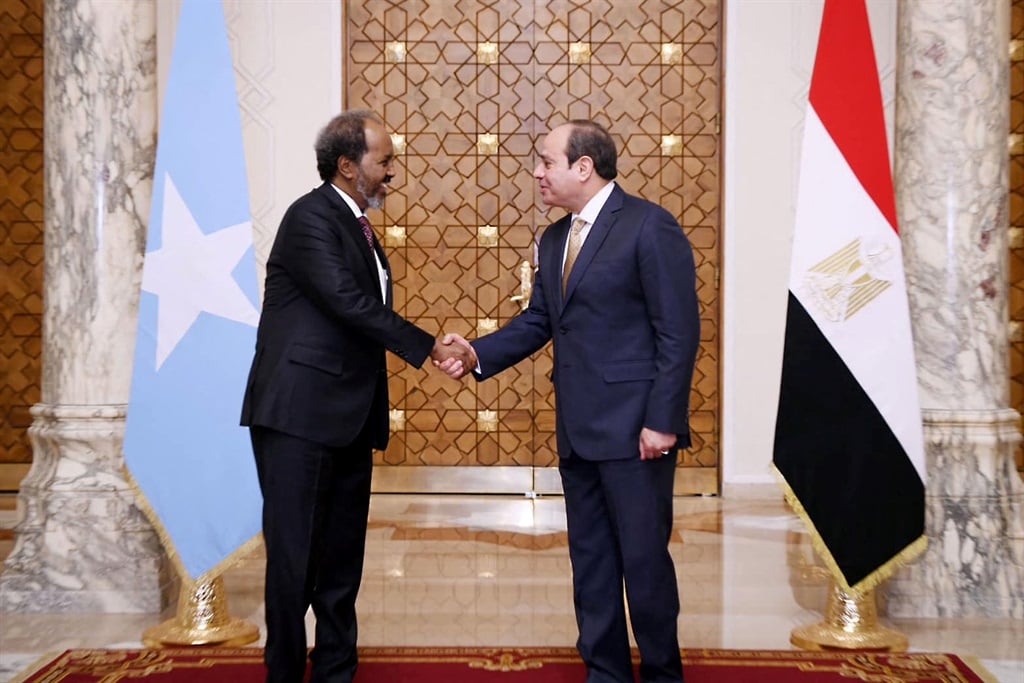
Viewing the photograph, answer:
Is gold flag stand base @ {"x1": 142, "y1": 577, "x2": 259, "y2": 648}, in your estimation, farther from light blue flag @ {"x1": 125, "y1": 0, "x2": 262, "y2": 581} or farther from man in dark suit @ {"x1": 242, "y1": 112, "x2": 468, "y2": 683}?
man in dark suit @ {"x1": 242, "y1": 112, "x2": 468, "y2": 683}

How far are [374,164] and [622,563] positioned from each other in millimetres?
1494

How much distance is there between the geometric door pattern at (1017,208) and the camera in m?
7.98

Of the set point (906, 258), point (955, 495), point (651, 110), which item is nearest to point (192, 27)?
point (906, 258)

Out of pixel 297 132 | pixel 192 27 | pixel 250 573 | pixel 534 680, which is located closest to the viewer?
pixel 534 680

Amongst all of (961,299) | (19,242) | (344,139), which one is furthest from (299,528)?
(19,242)

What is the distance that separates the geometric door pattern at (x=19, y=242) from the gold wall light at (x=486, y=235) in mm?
3035

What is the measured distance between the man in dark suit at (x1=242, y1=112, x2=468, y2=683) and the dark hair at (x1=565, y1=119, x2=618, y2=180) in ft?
1.92

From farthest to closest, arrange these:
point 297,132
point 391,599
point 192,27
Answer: point 297,132
point 391,599
point 192,27

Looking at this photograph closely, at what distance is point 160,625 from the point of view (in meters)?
4.69

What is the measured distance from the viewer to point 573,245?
12.7 ft

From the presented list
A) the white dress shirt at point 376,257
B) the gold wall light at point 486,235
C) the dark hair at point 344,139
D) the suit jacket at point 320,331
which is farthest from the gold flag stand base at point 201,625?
the gold wall light at point 486,235

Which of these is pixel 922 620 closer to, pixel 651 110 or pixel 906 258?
pixel 906 258

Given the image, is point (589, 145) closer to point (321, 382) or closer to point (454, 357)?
point (454, 357)

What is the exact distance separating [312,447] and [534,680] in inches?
45.1
